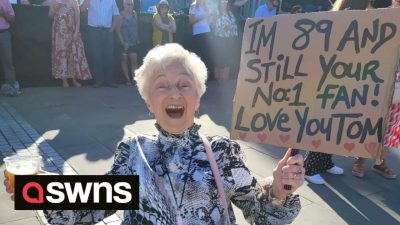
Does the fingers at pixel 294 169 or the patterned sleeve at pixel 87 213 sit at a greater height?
the fingers at pixel 294 169

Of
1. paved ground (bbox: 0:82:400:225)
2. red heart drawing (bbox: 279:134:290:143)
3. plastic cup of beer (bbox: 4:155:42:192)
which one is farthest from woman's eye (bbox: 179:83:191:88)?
paved ground (bbox: 0:82:400:225)

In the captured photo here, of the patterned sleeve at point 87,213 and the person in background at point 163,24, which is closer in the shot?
the patterned sleeve at point 87,213

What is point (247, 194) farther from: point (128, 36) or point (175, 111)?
point (128, 36)

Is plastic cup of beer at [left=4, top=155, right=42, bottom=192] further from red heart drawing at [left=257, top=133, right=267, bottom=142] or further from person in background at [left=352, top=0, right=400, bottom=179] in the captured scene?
person in background at [left=352, top=0, right=400, bottom=179]

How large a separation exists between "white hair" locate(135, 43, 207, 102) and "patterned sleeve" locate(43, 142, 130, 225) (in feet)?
0.98

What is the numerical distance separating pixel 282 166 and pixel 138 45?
8145 millimetres

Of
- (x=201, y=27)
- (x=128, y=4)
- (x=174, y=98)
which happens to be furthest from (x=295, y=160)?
(x=201, y=27)

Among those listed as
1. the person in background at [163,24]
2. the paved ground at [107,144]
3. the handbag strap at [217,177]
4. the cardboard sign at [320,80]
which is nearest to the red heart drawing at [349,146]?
the cardboard sign at [320,80]

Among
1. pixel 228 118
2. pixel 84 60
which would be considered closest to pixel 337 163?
pixel 228 118

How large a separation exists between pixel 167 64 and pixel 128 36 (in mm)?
7340

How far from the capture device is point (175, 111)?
6.18ft

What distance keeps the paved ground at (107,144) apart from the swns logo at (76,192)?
5.36 ft

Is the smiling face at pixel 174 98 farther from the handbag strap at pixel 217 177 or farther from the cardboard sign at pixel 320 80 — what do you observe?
the cardboard sign at pixel 320 80

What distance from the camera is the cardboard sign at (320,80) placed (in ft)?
5.88
